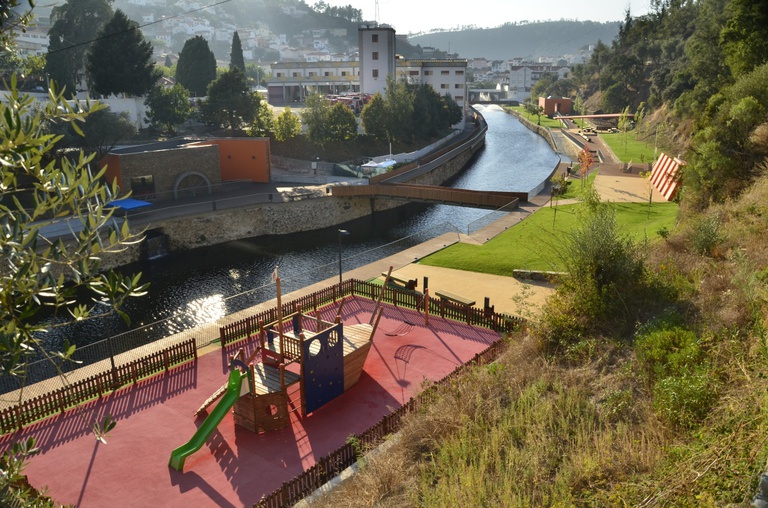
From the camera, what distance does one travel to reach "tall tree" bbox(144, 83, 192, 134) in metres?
52.8

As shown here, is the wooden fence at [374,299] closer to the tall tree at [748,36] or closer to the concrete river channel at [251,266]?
the concrete river channel at [251,266]

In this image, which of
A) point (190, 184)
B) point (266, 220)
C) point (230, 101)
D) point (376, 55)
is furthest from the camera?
point (376, 55)

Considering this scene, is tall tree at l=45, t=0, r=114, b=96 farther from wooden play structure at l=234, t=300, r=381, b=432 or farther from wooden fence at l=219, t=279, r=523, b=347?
wooden play structure at l=234, t=300, r=381, b=432

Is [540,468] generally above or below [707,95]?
below

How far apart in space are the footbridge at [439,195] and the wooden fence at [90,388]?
2449 cm

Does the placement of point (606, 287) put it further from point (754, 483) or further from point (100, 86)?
Result: point (100, 86)

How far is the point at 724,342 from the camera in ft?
37.1

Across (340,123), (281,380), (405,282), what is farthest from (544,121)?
(281,380)

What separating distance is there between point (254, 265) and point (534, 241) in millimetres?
15439

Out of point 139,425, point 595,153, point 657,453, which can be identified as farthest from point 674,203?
point 139,425

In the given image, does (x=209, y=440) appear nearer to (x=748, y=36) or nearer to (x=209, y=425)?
(x=209, y=425)

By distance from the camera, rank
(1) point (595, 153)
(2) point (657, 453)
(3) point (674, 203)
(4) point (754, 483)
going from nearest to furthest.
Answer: (4) point (754, 483)
(2) point (657, 453)
(3) point (674, 203)
(1) point (595, 153)

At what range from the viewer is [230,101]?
53.9 metres

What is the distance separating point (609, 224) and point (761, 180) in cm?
984
